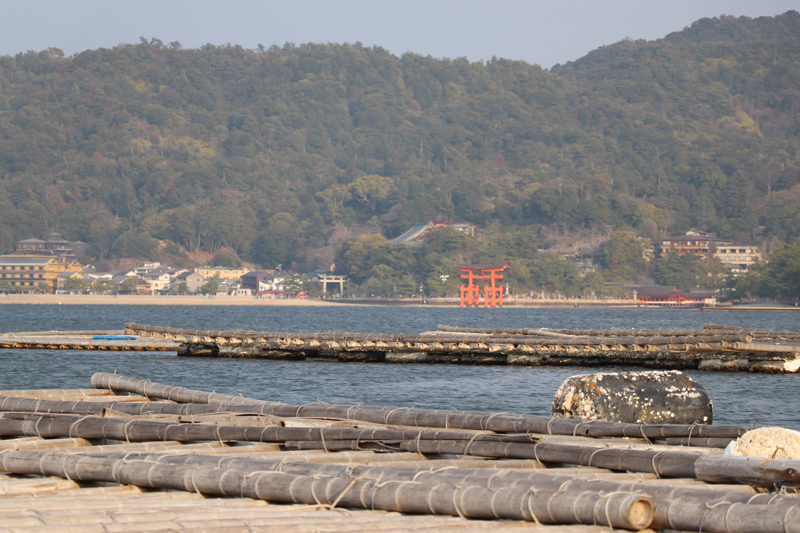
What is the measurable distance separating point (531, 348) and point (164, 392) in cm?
1956

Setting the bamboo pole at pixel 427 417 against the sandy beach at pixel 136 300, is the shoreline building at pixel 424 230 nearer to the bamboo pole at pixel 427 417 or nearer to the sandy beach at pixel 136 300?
the sandy beach at pixel 136 300

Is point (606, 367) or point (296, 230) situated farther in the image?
point (296, 230)

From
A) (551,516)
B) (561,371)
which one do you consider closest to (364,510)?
(551,516)

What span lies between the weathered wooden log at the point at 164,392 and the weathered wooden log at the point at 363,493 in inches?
178

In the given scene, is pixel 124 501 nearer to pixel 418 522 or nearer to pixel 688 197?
pixel 418 522

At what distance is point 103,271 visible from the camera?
575ft

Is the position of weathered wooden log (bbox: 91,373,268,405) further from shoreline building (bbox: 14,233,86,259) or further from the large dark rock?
shoreline building (bbox: 14,233,86,259)

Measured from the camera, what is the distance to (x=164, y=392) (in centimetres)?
1230

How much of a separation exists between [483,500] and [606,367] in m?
24.6

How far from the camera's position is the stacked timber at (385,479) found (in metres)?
5.46

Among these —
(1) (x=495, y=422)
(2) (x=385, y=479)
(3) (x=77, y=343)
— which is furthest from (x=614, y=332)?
(2) (x=385, y=479)

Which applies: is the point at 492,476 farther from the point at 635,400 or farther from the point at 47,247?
the point at 47,247

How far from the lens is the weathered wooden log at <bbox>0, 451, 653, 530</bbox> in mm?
5430

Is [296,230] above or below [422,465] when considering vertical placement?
above
